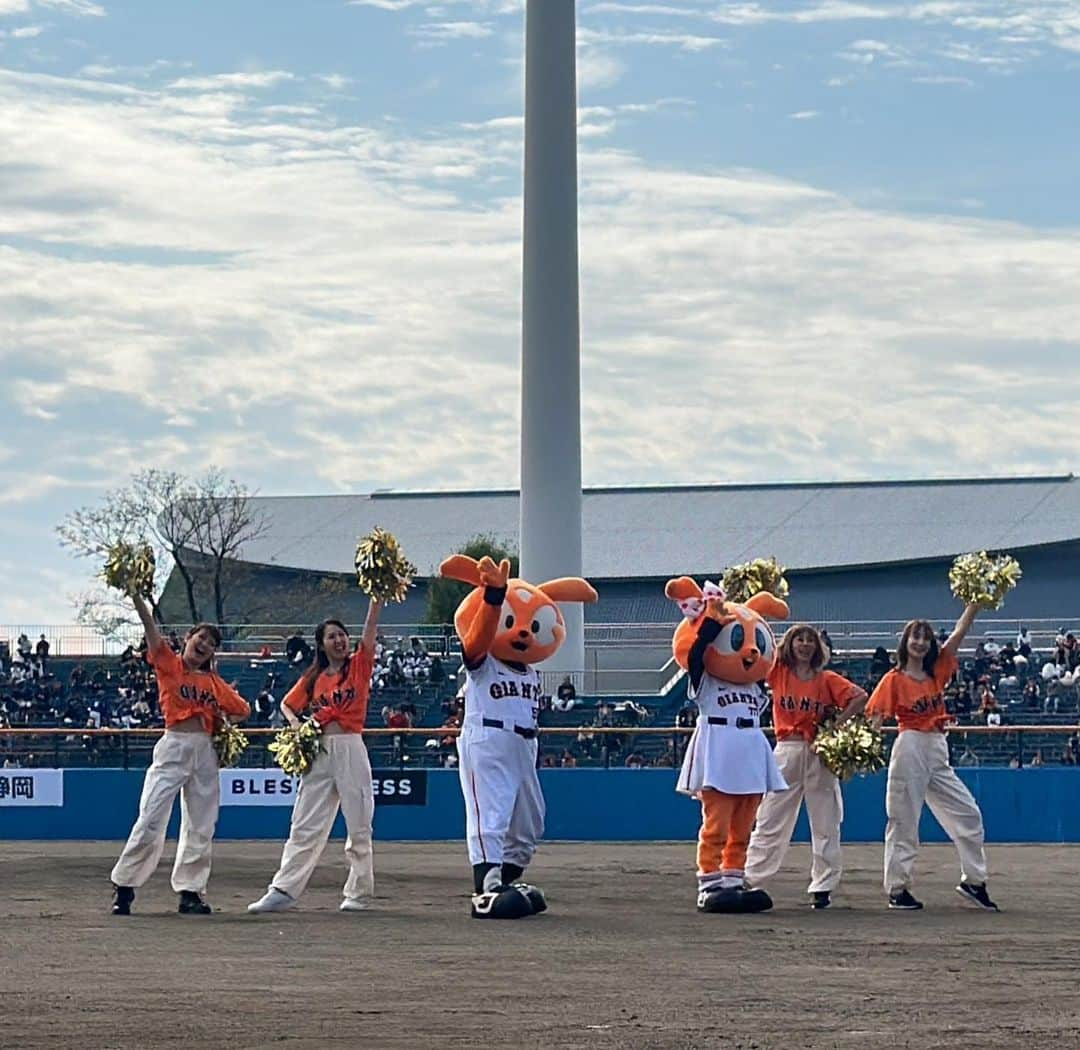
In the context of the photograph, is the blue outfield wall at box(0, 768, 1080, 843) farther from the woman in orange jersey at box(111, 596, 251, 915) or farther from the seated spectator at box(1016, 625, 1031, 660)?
the seated spectator at box(1016, 625, 1031, 660)

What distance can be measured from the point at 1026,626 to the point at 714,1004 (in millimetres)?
40596

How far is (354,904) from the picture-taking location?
14.0 meters

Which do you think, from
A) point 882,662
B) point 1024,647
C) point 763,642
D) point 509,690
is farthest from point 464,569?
point 1024,647

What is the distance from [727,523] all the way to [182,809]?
5139cm

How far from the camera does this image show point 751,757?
1327 cm

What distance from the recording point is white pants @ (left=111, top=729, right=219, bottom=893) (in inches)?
530

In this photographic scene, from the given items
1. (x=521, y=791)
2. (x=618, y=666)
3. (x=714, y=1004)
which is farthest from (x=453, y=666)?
(x=714, y=1004)

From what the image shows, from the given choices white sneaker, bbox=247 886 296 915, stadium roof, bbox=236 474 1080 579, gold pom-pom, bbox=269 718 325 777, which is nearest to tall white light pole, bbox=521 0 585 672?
gold pom-pom, bbox=269 718 325 777

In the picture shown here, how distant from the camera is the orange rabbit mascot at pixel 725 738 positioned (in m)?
13.2

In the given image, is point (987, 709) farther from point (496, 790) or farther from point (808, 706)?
point (496, 790)

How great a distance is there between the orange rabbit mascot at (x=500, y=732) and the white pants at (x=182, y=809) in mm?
1876

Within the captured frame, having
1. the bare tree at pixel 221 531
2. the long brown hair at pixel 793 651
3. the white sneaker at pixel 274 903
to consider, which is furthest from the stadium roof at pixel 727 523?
the white sneaker at pixel 274 903

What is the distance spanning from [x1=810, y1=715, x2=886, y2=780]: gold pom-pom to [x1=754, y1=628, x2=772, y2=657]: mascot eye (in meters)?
0.74

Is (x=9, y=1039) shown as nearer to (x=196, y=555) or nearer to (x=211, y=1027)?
(x=211, y=1027)
